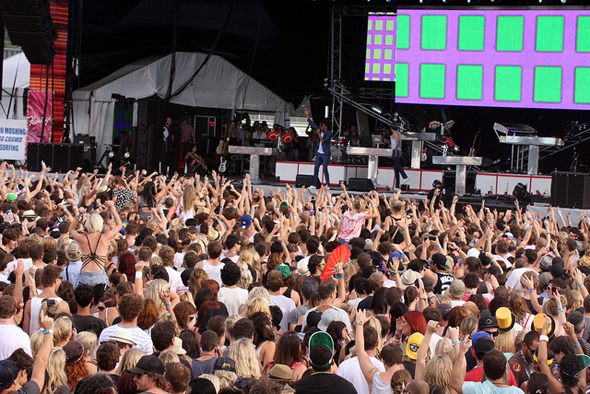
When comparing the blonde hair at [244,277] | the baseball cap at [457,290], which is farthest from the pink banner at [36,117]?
the baseball cap at [457,290]

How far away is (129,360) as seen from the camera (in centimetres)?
364

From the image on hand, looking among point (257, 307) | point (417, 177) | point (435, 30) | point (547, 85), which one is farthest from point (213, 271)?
point (547, 85)

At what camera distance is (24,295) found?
5.18m

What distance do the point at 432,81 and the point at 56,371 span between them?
14689 mm

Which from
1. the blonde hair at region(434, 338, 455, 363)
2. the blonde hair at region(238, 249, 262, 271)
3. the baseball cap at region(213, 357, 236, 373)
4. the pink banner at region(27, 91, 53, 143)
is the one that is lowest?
the baseball cap at region(213, 357, 236, 373)

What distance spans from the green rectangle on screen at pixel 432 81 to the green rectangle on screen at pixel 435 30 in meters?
0.48

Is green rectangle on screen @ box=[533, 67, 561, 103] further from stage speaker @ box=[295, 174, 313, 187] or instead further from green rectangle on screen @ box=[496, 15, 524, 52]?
stage speaker @ box=[295, 174, 313, 187]

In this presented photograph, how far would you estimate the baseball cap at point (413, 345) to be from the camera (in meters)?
4.12

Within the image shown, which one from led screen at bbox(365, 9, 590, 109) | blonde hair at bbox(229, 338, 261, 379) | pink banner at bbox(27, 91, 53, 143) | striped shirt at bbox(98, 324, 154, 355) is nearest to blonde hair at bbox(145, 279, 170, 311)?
striped shirt at bbox(98, 324, 154, 355)

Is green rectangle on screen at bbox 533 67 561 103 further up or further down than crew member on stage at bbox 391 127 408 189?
further up

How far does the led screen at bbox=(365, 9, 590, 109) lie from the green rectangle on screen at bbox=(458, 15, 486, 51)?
2 centimetres

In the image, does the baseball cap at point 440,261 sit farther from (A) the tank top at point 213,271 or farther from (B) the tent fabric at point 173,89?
(B) the tent fabric at point 173,89

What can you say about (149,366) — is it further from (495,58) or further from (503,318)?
(495,58)

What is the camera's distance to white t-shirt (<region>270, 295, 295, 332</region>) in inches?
203
